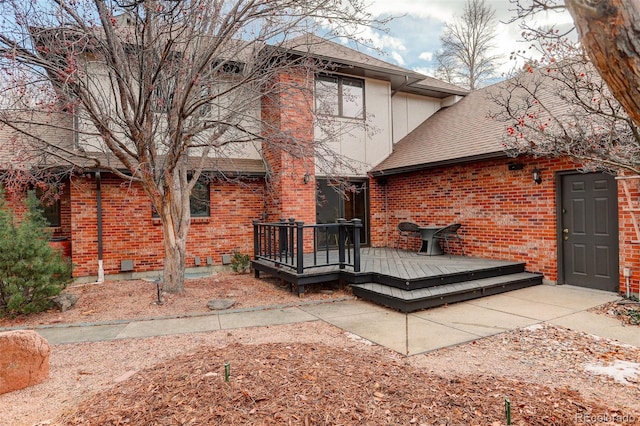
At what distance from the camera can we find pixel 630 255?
237 inches

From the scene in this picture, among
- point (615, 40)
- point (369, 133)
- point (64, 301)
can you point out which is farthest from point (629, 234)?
point (64, 301)

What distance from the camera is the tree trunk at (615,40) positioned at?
170cm

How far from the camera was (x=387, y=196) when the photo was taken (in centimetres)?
1152

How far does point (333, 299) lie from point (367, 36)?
464cm

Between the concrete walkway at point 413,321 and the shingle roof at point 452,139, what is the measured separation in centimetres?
317

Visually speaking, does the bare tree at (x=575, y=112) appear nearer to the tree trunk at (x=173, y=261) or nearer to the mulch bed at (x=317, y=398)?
the mulch bed at (x=317, y=398)

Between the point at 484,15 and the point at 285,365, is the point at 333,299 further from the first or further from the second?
the point at 484,15

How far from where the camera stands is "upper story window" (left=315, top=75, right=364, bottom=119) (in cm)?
1018

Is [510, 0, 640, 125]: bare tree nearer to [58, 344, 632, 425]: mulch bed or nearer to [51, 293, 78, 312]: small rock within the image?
[58, 344, 632, 425]: mulch bed

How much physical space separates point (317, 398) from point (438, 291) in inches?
155

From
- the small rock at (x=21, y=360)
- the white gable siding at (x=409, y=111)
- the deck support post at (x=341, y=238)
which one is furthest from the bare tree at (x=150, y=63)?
the white gable siding at (x=409, y=111)

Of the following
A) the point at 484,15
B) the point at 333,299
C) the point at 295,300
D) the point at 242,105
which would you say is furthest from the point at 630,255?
the point at 484,15

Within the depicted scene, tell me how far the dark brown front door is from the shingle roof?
1.52 m

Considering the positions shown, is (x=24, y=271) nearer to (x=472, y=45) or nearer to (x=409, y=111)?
(x=409, y=111)
